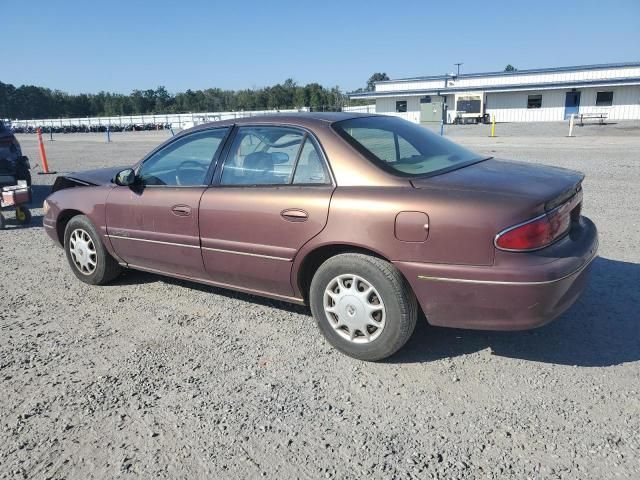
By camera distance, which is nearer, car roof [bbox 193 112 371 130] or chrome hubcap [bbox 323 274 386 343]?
chrome hubcap [bbox 323 274 386 343]

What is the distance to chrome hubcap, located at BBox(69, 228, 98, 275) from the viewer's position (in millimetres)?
4902

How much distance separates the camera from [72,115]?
10975 centimetres

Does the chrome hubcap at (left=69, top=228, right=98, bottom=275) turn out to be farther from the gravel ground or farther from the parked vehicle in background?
the parked vehicle in background

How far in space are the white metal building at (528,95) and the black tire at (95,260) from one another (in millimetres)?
39804

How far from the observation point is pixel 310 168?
11.5 ft

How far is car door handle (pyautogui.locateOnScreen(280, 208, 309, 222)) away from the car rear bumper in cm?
71

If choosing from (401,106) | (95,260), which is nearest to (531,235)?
(95,260)

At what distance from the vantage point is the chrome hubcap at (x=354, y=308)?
3203mm

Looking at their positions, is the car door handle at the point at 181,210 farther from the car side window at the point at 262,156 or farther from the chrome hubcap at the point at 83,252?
the chrome hubcap at the point at 83,252

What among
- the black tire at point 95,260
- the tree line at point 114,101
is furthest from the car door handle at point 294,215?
the tree line at point 114,101

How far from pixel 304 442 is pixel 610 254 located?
4261 millimetres

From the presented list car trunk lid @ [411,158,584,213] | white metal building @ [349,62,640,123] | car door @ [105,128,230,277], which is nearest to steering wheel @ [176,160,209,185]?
car door @ [105,128,230,277]

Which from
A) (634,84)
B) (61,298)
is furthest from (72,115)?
(61,298)

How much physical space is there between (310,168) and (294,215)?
0.36m
